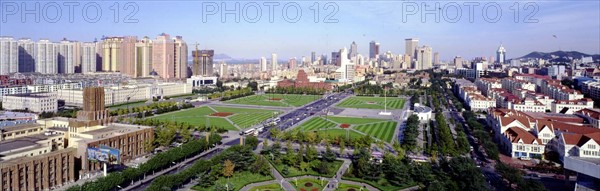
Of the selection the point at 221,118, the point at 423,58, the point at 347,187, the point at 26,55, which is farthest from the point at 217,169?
the point at 423,58

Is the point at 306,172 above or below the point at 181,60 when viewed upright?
below

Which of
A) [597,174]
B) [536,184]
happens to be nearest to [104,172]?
[536,184]

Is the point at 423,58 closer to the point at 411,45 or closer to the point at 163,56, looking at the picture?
the point at 411,45

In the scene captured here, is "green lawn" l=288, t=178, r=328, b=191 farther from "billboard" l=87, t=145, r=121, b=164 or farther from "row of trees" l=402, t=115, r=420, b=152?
"billboard" l=87, t=145, r=121, b=164

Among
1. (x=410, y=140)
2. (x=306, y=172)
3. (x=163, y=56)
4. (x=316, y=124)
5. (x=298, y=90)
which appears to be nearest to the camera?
(x=306, y=172)

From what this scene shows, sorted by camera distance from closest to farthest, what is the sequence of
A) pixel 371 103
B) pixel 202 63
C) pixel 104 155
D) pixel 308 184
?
pixel 308 184 < pixel 104 155 < pixel 371 103 < pixel 202 63
